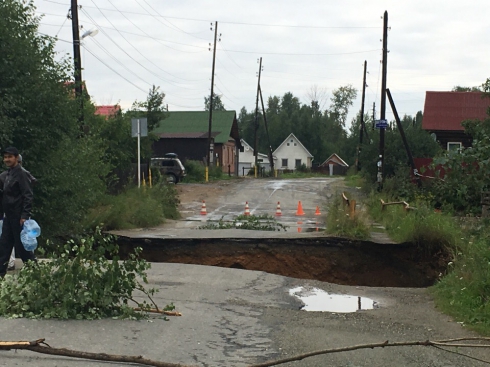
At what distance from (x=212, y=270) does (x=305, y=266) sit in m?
4.55

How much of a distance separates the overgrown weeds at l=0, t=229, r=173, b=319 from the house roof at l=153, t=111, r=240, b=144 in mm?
58376

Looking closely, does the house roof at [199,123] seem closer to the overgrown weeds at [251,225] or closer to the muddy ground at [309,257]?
the overgrown weeds at [251,225]

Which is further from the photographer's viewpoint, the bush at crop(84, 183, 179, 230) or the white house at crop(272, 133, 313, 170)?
the white house at crop(272, 133, 313, 170)

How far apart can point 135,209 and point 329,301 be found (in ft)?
35.3

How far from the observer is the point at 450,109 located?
4431 centimetres

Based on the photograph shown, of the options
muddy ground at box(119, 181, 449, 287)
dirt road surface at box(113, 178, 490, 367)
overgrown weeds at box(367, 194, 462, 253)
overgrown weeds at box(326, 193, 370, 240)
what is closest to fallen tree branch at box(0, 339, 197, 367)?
dirt road surface at box(113, 178, 490, 367)

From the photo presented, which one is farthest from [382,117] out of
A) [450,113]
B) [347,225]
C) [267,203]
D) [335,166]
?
[335,166]

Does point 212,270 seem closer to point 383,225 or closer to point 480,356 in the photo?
point 480,356

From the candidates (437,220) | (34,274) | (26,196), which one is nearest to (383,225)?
(437,220)

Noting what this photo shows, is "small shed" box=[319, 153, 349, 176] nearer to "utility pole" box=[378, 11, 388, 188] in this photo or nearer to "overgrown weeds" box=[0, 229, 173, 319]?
"utility pole" box=[378, 11, 388, 188]

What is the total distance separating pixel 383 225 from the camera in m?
18.9

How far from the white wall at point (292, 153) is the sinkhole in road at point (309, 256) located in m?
89.6

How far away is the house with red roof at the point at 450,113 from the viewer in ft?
141

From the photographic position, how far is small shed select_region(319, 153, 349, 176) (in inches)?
3615
